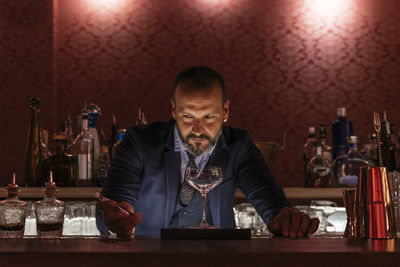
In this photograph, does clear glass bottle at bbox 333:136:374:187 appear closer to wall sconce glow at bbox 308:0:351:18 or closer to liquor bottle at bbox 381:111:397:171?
liquor bottle at bbox 381:111:397:171

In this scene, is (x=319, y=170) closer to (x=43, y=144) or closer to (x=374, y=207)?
(x=43, y=144)

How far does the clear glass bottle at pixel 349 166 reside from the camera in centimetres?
282

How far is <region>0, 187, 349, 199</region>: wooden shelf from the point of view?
2631 mm

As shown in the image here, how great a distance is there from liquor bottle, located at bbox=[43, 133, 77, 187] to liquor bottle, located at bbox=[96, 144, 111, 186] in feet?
0.39

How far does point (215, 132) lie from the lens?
6.51ft

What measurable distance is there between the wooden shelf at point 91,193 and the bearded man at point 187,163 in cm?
54

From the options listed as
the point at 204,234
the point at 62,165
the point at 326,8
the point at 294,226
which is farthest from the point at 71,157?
the point at 326,8

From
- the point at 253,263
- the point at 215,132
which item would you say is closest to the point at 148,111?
the point at 215,132

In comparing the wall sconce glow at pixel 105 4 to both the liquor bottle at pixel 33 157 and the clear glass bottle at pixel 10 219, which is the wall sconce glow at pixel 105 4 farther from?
the clear glass bottle at pixel 10 219

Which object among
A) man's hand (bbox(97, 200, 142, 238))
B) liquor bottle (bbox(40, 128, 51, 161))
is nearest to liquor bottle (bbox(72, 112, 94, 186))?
liquor bottle (bbox(40, 128, 51, 161))

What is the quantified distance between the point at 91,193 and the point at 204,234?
146 centimetres

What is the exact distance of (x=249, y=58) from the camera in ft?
11.8

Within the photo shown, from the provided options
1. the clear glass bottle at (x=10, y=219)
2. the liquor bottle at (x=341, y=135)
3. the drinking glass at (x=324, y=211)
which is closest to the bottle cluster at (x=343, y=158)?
the liquor bottle at (x=341, y=135)

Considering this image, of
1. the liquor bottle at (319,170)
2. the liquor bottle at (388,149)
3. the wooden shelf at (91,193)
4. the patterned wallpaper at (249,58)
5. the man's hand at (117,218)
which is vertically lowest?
the man's hand at (117,218)
